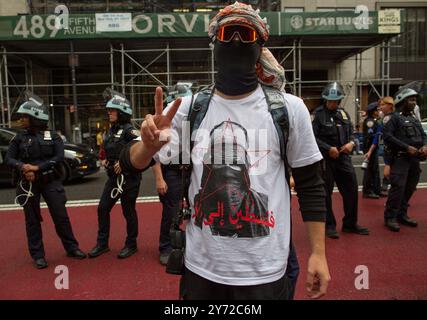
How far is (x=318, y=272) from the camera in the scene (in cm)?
187

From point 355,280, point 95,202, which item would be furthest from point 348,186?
point 95,202

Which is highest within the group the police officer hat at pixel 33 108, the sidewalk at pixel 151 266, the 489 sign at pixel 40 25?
the 489 sign at pixel 40 25

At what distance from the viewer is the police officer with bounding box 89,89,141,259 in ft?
15.4

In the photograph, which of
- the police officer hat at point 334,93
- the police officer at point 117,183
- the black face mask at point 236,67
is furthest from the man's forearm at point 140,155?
the police officer hat at point 334,93

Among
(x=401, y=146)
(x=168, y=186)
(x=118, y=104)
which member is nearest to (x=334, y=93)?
(x=401, y=146)

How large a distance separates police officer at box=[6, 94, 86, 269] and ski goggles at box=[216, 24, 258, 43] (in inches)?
129

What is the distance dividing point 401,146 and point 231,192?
167 inches

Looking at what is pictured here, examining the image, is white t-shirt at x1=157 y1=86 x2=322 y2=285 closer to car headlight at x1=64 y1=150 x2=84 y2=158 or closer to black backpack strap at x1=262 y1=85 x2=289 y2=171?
black backpack strap at x1=262 y1=85 x2=289 y2=171

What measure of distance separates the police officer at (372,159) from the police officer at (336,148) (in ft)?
7.69

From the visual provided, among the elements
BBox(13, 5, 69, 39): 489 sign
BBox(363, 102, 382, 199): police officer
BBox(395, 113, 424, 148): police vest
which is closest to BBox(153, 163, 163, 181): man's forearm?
BBox(395, 113, 424, 148): police vest

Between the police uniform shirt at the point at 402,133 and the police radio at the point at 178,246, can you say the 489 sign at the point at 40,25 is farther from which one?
the police radio at the point at 178,246

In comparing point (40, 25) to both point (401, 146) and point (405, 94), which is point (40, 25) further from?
point (401, 146)

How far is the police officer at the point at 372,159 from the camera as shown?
24.3 feet
